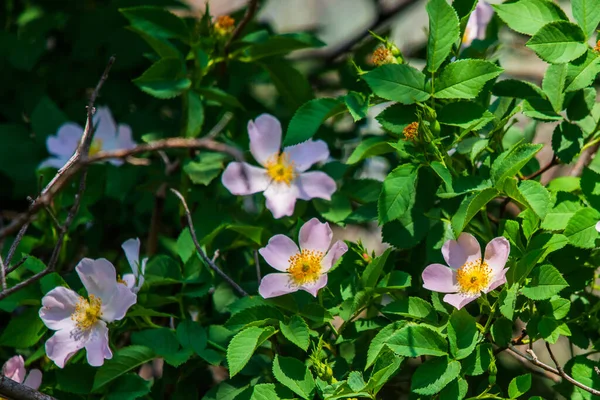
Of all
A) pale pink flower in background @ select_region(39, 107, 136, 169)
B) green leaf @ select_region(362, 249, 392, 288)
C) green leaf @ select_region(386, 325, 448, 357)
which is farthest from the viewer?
pale pink flower in background @ select_region(39, 107, 136, 169)

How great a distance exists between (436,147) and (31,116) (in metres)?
0.98

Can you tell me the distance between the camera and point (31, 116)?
177 centimetres

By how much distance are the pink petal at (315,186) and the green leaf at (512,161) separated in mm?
355

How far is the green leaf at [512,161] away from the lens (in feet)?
3.66

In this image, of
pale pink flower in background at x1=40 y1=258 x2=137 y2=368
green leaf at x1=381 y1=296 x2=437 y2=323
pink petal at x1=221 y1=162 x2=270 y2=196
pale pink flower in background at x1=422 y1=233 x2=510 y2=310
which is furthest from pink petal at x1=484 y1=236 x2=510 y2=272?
pale pink flower in background at x1=40 y1=258 x2=137 y2=368

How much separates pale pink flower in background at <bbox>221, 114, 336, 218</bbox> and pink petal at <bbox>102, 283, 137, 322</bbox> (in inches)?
10.6

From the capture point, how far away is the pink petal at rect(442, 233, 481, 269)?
3.88 ft

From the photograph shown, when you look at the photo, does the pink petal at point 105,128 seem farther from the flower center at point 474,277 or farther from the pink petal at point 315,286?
the flower center at point 474,277

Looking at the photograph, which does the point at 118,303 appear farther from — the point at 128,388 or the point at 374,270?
the point at 374,270

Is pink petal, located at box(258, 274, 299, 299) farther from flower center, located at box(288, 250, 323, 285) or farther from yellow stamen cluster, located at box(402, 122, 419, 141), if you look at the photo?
yellow stamen cluster, located at box(402, 122, 419, 141)

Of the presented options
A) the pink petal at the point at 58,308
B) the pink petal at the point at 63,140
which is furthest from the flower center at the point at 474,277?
the pink petal at the point at 63,140

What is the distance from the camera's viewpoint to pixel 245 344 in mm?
1142

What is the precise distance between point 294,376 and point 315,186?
1.38 ft

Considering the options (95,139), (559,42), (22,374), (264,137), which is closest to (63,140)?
(95,139)
